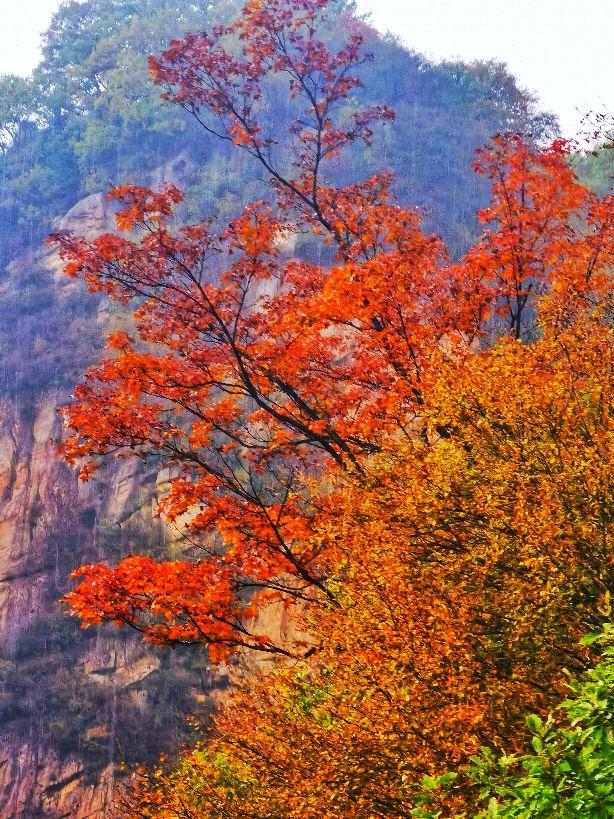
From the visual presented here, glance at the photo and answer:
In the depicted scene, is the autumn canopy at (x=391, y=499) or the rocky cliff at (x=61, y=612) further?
the rocky cliff at (x=61, y=612)

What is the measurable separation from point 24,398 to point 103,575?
28438 millimetres

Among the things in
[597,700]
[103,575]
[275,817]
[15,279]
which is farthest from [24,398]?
[597,700]

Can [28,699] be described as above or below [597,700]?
below

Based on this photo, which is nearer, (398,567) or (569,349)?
(398,567)

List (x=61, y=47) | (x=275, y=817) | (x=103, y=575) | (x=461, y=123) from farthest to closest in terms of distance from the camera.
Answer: (x=61, y=47) < (x=461, y=123) < (x=103, y=575) < (x=275, y=817)

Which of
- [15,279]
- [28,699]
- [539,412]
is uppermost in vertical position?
[15,279]

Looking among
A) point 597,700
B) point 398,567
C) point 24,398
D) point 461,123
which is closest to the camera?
point 597,700

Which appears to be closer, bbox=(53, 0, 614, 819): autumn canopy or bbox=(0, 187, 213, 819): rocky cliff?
bbox=(53, 0, 614, 819): autumn canopy

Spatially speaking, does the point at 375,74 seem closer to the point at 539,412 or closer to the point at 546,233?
the point at 546,233

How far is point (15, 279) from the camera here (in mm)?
46562

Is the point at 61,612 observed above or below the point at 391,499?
below

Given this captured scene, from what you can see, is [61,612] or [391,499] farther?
[61,612]

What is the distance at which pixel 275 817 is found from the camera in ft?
31.6

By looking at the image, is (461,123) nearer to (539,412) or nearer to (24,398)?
(24,398)
